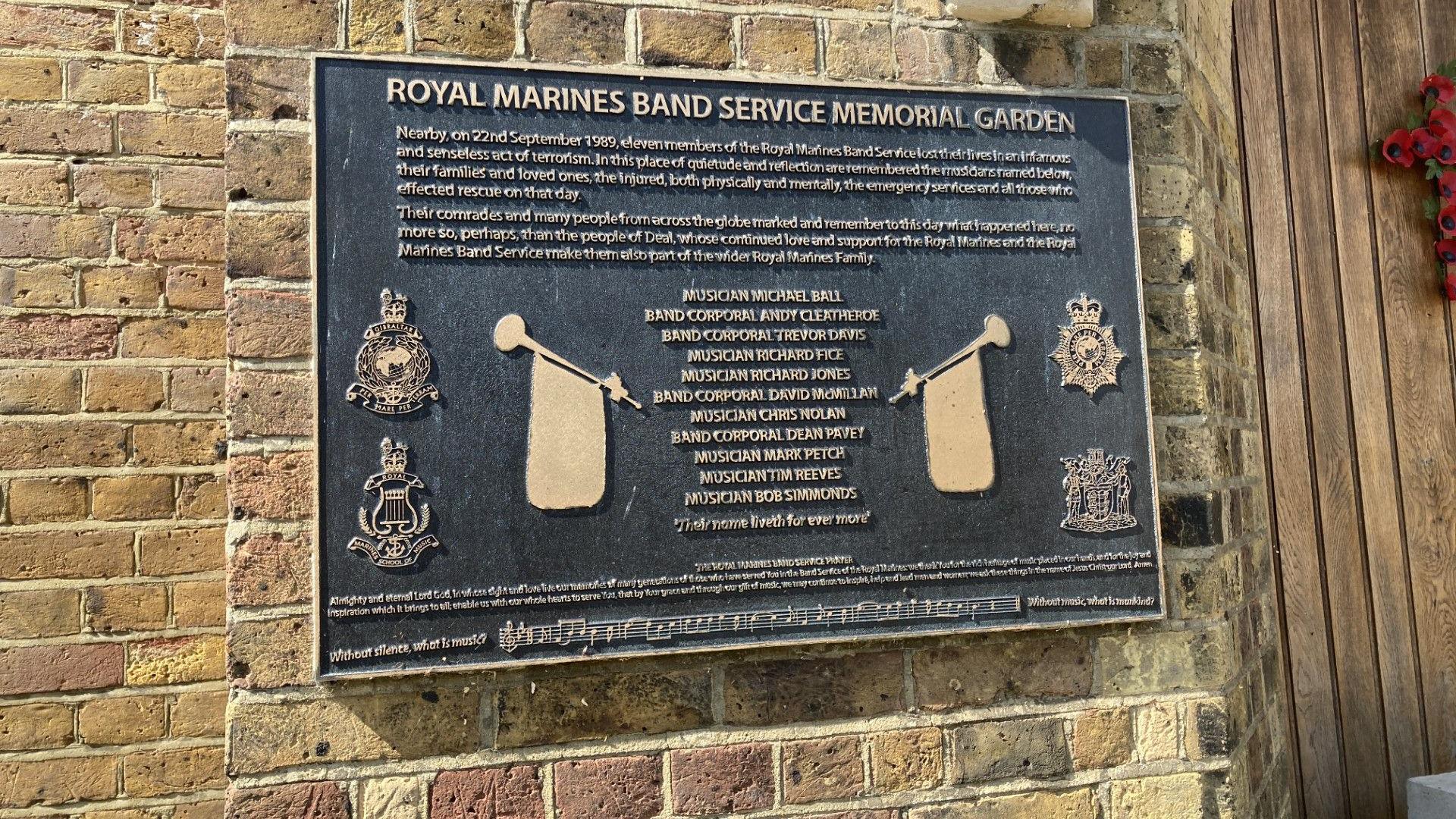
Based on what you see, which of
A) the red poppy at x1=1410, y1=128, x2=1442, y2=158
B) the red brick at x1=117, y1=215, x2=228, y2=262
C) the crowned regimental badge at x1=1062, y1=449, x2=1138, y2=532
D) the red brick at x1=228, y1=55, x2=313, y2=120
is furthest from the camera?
the red poppy at x1=1410, y1=128, x2=1442, y2=158

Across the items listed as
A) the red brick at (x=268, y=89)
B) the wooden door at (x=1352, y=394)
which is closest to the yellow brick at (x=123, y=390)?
the red brick at (x=268, y=89)

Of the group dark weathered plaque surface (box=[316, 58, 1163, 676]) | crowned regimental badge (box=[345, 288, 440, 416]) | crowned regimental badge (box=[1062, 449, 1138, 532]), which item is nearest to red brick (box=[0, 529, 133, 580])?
dark weathered plaque surface (box=[316, 58, 1163, 676])

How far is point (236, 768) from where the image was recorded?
2.06m

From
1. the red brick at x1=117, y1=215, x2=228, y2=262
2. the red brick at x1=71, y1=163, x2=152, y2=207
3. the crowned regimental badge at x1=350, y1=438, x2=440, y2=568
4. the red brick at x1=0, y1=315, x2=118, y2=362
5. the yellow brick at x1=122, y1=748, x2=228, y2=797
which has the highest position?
the red brick at x1=71, y1=163, x2=152, y2=207

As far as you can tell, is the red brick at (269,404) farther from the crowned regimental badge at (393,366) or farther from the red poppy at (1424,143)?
the red poppy at (1424,143)

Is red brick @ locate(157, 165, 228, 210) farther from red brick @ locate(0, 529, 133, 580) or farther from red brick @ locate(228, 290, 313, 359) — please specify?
red brick @ locate(0, 529, 133, 580)

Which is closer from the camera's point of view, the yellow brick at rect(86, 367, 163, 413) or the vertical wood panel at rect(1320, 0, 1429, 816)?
the yellow brick at rect(86, 367, 163, 413)

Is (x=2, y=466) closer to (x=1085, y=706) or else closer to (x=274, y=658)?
(x=274, y=658)

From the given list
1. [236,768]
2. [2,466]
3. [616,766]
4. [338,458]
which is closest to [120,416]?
[2,466]

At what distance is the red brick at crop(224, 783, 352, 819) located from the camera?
206 cm

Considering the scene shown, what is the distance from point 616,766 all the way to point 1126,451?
1507 millimetres

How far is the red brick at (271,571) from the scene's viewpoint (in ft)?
6.86

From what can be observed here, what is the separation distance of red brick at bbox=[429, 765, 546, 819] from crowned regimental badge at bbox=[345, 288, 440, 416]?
0.85 metres

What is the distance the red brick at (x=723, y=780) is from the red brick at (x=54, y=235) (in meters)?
2.10
